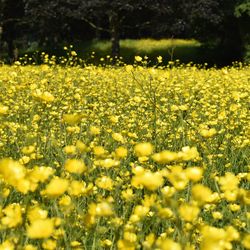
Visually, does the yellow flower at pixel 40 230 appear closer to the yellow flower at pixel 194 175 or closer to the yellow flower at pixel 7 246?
the yellow flower at pixel 7 246

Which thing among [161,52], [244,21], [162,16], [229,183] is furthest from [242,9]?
[229,183]

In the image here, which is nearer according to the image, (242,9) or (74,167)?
(74,167)

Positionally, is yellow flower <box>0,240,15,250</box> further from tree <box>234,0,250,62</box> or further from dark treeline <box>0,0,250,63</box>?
tree <box>234,0,250,62</box>

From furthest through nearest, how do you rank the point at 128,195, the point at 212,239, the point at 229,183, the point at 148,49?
the point at 148,49, the point at 128,195, the point at 229,183, the point at 212,239

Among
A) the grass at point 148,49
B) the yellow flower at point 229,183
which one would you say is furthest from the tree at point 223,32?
the yellow flower at point 229,183

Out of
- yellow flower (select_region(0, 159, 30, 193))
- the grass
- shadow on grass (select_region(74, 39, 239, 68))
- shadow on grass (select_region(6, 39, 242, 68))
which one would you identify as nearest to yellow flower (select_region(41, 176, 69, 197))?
yellow flower (select_region(0, 159, 30, 193))

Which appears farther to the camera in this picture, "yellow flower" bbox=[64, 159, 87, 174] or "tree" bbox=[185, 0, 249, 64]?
"tree" bbox=[185, 0, 249, 64]

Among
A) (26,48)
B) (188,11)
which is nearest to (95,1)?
(188,11)

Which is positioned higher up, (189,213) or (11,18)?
(189,213)

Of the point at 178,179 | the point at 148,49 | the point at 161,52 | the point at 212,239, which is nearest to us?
the point at 212,239

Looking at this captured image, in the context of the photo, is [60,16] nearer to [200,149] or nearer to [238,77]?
[238,77]

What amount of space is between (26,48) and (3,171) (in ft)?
103

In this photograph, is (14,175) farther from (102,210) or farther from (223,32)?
(223,32)

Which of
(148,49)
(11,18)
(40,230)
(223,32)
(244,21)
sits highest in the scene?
(40,230)
